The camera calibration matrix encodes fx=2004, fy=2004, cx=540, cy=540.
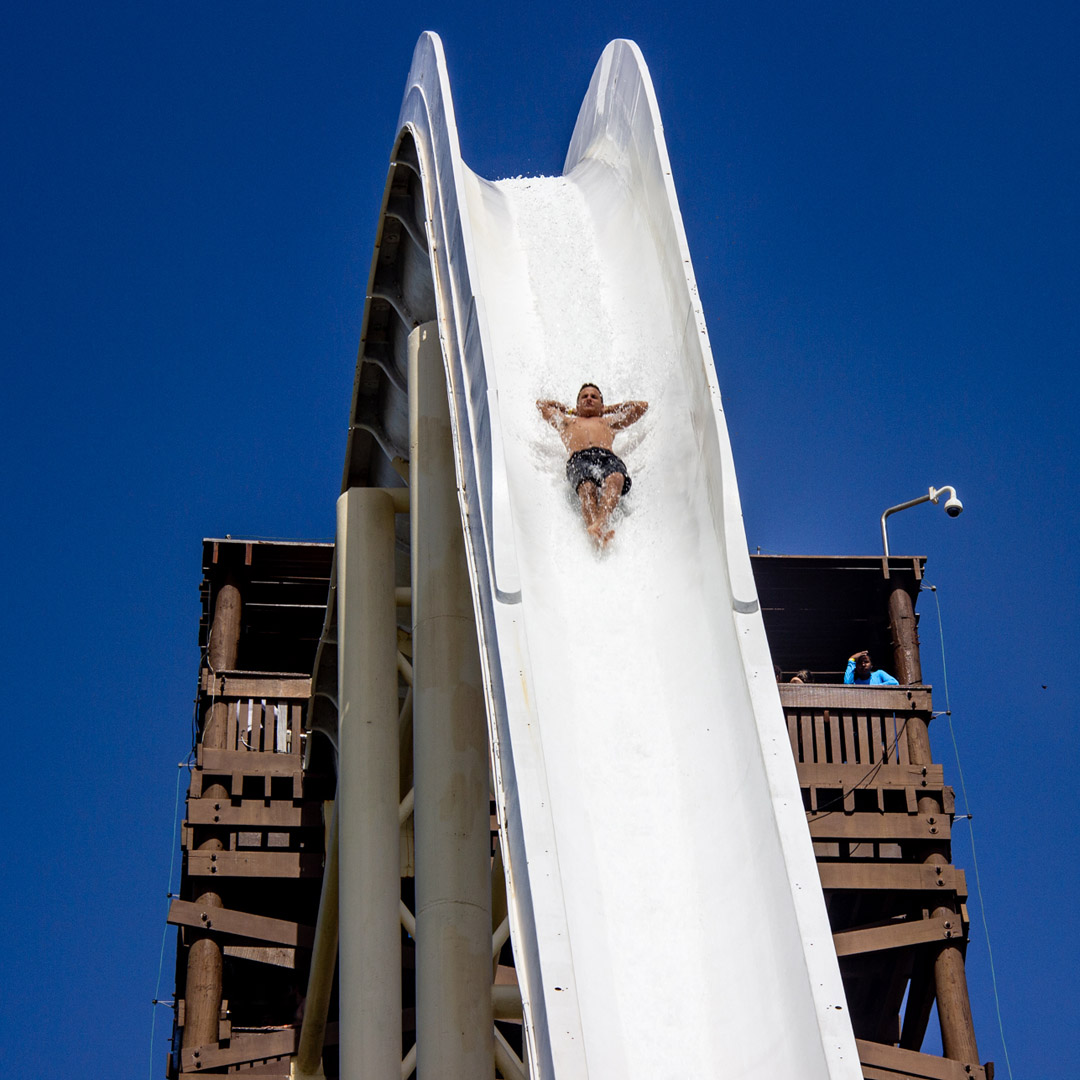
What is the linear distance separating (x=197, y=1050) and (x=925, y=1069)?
5291 mm

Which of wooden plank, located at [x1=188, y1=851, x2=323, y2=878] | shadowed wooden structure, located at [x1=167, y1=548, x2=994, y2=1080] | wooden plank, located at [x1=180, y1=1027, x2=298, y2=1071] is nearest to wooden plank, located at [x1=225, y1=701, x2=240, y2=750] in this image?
shadowed wooden structure, located at [x1=167, y1=548, x2=994, y2=1080]

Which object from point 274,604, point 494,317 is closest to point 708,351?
point 494,317

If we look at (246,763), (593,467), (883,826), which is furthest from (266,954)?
(593,467)

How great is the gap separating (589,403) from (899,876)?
18.9 feet

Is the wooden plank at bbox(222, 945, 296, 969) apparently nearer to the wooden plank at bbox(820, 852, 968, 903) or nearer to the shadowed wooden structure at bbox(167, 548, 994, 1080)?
the shadowed wooden structure at bbox(167, 548, 994, 1080)

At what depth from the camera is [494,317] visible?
41.3 feet

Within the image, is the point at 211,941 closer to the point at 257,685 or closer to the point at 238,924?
the point at 238,924

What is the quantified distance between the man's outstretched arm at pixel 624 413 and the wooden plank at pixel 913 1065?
571 cm

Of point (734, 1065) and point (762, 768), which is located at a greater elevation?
point (762, 768)

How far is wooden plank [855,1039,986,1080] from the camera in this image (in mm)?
14633

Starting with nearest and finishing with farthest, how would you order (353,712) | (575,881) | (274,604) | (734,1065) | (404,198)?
1. (734,1065)
2. (575,881)
3. (353,712)
4. (404,198)
5. (274,604)

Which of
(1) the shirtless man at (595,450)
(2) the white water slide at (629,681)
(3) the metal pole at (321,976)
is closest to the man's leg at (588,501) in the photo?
(1) the shirtless man at (595,450)

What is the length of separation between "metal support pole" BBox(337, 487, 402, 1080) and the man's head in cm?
141

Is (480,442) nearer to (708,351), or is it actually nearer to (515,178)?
(708,351)
